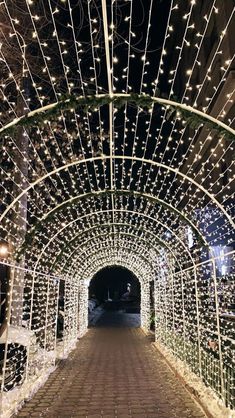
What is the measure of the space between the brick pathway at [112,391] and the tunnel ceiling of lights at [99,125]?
224cm

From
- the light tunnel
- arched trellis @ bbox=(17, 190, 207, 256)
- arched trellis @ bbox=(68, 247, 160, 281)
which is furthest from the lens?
arched trellis @ bbox=(68, 247, 160, 281)

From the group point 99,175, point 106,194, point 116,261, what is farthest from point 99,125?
point 116,261

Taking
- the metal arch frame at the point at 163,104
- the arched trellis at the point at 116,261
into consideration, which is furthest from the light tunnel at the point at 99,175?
the arched trellis at the point at 116,261

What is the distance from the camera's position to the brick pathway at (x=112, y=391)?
16.7 feet

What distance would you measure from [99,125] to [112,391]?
13.7 feet

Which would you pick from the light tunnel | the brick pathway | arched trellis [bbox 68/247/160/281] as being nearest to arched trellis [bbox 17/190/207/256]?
the light tunnel

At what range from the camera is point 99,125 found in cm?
604

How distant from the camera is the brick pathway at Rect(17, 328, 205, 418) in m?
5.08

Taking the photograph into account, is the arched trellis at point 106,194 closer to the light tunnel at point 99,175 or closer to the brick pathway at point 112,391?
the light tunnel at point 99,175

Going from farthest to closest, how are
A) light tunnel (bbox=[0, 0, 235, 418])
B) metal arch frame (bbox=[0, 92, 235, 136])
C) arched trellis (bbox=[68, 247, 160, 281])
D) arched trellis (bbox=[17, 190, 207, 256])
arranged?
arched trellis (bbox=[68, 247, 160, 281]), arched trellis (bbox=[17, 190, 207, 256]), light tunnel (bbox=[0, 0, 235, 418]), metal arch frame (bbox=[0, 92, 235, 136])

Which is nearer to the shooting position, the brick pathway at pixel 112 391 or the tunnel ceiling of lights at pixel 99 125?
the tunnel ceiling of lights at pixel 99 125

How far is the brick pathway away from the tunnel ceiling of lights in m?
2.24

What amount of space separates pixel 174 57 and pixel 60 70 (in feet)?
53.5

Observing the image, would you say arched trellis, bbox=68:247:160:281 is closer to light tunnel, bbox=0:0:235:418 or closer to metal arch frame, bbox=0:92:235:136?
light tunnel, bbox=0:0:235:418
